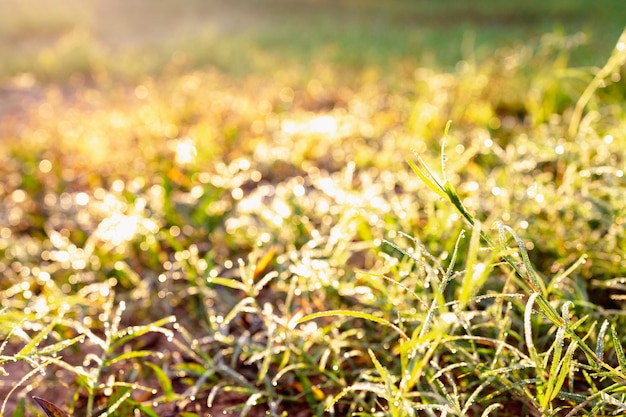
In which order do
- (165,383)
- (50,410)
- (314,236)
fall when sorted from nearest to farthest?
(50,410) → (165,383) → (314,236)

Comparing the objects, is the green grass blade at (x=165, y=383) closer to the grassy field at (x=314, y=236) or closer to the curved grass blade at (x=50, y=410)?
the grassy field at (x=314, y=236)

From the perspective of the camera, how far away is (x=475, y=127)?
3064 millimetres

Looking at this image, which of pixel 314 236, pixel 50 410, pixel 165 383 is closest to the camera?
pixel 50 410

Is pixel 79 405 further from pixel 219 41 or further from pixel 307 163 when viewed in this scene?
pixel 219 41

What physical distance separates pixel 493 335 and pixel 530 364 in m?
0.28

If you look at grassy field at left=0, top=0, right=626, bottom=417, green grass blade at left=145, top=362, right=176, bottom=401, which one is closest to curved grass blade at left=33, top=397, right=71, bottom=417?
grassy field at left=0, top=0, right=626, bottom=417

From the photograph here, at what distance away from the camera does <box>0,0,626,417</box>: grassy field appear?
1234mm

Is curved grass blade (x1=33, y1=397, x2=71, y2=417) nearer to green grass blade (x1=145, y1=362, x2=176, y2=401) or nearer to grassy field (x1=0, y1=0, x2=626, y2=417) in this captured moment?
grassy field (x1=0, y1=0, x2=626, y2=417)

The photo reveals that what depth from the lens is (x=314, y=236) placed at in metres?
1.62

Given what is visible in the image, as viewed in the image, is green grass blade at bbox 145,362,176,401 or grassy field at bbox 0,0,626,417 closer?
grassy field at bbox 0,0,626,417

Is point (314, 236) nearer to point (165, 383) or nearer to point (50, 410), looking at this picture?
point (165, 383)

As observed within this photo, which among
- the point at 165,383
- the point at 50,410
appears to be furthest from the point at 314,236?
the point at 50,410

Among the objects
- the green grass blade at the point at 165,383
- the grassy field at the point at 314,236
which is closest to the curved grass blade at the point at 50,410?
Result: the grassy field at the point at 314,236

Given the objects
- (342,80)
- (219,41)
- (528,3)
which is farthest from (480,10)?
(342,80)
